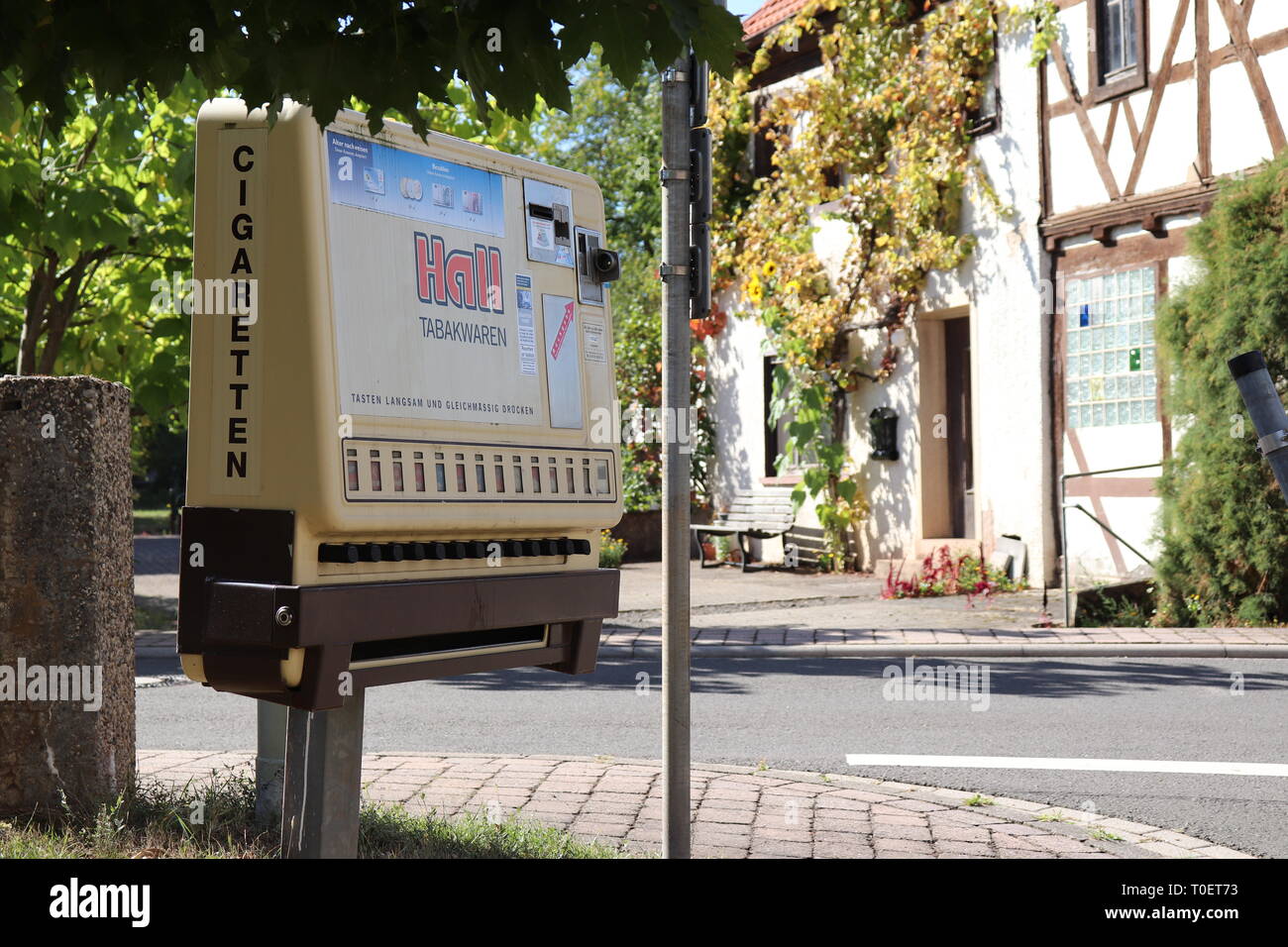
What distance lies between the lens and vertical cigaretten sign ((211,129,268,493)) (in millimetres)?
2736

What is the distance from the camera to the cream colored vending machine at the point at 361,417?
2.70 metres

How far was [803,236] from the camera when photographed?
1728 cm

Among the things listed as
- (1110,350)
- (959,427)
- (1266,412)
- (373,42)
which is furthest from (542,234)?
(959,427)

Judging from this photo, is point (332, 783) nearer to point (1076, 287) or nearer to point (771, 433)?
point (1076, 287)

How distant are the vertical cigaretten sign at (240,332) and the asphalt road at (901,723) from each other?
3.83 metres

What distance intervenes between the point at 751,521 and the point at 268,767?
14.4 m

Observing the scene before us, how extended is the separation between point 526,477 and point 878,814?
277 cm

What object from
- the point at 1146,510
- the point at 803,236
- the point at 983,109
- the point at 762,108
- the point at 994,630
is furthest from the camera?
the point at 762,108

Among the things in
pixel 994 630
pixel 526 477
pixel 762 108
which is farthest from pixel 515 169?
pixel 762 108

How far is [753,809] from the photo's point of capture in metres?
5.33

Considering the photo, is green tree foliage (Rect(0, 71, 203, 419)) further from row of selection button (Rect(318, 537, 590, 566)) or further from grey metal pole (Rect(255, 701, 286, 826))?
row of selection button (Rect(318, 537, 590, 566))

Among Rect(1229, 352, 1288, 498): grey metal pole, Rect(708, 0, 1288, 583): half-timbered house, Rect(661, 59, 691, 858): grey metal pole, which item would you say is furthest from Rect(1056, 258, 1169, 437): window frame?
Rect(1229, 352, 1288, 498): grey metal pole

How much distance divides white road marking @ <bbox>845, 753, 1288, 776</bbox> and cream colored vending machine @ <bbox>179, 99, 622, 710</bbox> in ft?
12.5
